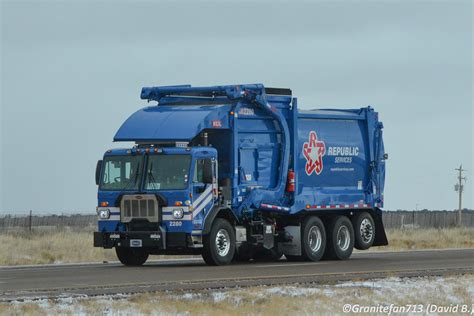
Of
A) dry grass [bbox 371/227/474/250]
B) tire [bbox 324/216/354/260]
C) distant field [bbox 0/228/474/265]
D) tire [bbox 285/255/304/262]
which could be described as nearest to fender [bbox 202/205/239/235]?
tire [bbox 285/255/304/262]

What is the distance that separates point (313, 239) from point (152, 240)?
5721 mm

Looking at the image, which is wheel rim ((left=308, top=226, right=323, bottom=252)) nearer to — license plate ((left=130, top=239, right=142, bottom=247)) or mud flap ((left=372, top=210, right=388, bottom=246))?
mud flap ((left=372, top=210, right=388, bottom=246))

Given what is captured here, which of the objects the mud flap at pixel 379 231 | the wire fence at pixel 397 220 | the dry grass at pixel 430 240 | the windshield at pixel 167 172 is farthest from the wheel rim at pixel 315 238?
the wire fence at pixel 397 220

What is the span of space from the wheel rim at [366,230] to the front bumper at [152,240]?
7.49 m

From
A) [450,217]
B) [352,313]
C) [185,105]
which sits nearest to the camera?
[352,313]

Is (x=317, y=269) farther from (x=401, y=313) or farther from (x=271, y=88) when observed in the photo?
(x=401, y=313)

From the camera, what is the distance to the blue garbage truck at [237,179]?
94.6 feet

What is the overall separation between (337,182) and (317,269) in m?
6.30

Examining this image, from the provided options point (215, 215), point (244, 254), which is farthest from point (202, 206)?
point (244, 254)

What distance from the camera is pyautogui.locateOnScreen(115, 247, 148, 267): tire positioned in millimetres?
30109

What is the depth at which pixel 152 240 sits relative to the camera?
2867cm

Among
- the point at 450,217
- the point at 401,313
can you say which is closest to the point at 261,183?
the point at 401,313

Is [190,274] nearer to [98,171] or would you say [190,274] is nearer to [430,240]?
[98,171]

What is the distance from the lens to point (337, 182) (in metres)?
34.0
